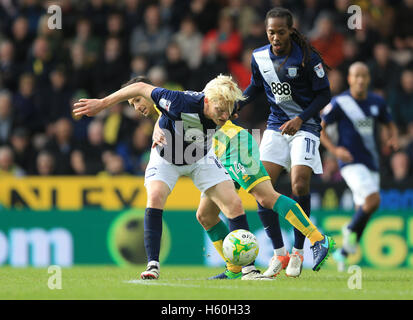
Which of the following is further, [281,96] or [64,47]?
[64,47]

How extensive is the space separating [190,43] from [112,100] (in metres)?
7.07

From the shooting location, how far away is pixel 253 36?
12.7 metres

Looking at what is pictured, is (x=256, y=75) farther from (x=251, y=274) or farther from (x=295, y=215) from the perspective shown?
(x=251, y=274)

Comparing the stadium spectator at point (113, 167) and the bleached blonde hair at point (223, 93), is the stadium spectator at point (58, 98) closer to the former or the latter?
the stadium spectator at point (113, 167)

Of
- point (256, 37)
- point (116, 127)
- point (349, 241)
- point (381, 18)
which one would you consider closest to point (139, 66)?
point (116, 127)

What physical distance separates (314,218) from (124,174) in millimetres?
2933

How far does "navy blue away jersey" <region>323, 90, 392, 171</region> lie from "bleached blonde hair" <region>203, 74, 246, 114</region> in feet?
10.9

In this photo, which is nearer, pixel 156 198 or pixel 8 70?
pixel 156 198

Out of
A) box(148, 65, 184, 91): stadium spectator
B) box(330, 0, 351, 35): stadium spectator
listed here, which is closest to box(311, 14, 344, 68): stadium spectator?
box(330, 0, 351, 35): stadium spectator

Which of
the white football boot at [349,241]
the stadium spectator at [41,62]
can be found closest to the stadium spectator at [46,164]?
the stadium spectator at [41,62]

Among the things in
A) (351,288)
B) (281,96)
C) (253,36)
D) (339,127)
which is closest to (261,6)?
(253,36)

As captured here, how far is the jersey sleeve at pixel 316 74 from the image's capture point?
284 inches

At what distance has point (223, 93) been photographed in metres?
6.48
